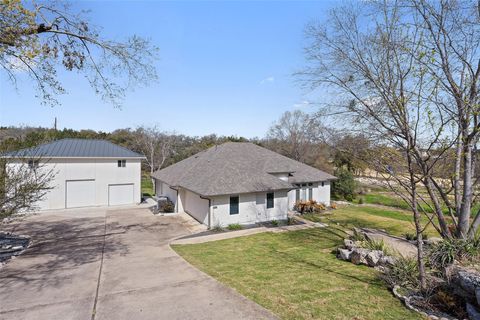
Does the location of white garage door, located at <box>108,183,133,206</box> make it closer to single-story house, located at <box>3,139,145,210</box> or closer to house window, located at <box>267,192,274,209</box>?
single-story house, located at <box>3,139,145,210</box>

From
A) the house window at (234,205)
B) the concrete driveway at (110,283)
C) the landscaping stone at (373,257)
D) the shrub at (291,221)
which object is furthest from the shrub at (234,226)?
the landscaping stone at (373,257)

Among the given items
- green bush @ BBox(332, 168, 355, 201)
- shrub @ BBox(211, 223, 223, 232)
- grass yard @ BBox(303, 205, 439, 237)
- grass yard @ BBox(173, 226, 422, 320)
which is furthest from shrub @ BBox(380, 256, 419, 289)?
green bush @ BBox(332, 168, 355, 201)

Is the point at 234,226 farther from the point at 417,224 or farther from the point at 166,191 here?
the point at 417,224

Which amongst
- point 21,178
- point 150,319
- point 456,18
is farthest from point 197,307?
point 456,18

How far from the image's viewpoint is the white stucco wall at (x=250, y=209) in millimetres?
15781

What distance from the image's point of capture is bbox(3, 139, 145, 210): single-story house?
21.0 m

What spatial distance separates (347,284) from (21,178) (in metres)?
10.3

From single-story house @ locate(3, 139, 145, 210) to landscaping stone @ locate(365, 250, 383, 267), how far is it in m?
19.5

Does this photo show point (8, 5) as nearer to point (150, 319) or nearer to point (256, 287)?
point (150, 319)

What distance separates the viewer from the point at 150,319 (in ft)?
20.4

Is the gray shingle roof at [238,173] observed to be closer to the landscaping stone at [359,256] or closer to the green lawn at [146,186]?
the landscaping stone at [359,256]

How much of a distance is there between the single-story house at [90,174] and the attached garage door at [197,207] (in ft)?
23.2

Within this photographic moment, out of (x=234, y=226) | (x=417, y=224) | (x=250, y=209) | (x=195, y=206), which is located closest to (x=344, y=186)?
(x=250, y=209)

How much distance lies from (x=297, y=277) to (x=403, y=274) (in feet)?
10.0
